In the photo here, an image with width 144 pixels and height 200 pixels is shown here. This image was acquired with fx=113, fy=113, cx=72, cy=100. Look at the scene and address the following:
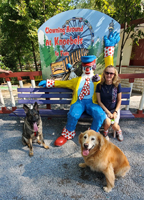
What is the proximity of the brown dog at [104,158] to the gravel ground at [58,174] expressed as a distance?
22 centimetres

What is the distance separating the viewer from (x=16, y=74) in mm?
3074

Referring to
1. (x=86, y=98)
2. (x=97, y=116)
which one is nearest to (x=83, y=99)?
(x=86, y=98)

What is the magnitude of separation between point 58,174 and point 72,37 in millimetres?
3006

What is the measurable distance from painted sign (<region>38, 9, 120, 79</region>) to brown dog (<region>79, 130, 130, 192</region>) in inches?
80.9

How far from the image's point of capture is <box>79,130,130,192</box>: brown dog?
4.93 ft

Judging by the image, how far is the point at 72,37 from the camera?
2887 mm

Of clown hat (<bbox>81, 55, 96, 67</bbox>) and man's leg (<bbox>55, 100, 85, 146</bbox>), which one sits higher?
clown hat (<bbox>81, 55, 96, 67</bbox>)

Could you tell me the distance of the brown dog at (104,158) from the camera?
150cm

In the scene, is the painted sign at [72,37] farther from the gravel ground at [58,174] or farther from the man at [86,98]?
the gravel ground at [58,174]

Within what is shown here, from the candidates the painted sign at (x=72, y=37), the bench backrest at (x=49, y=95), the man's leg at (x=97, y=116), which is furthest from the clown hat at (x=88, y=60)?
the man's leg at (x=97, y=116)

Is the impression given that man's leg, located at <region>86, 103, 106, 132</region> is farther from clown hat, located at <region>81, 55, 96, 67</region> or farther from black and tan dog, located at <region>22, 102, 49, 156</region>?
black and tan dog, located at <region>22, 102, 49, 156</region>

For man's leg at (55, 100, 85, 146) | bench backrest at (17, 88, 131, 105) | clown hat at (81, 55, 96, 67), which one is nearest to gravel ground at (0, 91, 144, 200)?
man's leg at (55, 100, 85, 146)

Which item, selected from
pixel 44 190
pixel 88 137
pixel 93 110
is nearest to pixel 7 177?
pixel 44 190

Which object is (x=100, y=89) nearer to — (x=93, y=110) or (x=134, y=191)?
(x=93, y=110)
